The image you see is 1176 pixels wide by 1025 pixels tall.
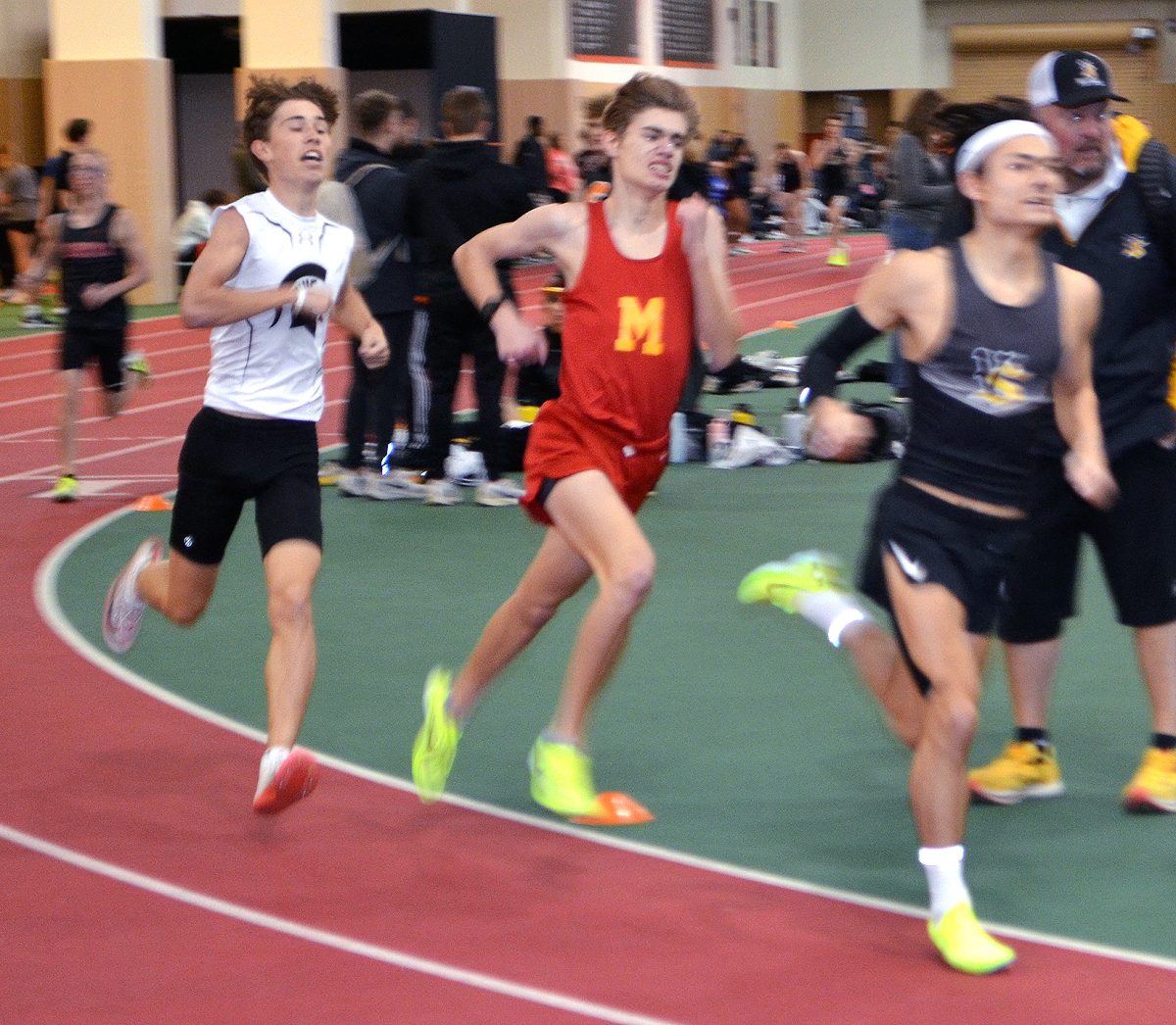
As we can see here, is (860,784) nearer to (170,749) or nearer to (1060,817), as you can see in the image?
(1060,817)

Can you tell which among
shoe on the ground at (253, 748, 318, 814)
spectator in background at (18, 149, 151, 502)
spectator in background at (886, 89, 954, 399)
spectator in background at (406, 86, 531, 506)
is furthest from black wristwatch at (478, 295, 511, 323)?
spectator in background at (886, 89, 954, 399)

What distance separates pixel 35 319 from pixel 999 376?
60.9 feet

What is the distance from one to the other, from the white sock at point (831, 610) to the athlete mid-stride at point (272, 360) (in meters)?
1.37

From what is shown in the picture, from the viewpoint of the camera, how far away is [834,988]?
4.25 m

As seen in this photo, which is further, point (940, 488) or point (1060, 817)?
point (1060, 817)

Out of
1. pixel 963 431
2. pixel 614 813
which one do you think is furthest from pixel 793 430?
pixel 963 431

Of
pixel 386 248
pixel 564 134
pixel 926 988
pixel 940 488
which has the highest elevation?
pixel 564 134

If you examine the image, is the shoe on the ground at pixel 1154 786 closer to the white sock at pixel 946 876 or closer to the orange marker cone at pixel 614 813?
the white sock at pixel 946 876

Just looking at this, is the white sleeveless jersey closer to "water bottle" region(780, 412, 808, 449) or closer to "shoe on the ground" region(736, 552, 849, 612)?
"shoe on the ground" region(736, 552, 849, 612)

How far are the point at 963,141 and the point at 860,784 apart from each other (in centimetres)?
202

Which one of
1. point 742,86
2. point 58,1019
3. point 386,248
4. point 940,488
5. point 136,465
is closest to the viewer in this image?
point 58,1019

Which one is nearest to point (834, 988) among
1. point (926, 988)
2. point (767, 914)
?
point (926, 988)

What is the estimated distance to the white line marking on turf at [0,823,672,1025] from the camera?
4.16m

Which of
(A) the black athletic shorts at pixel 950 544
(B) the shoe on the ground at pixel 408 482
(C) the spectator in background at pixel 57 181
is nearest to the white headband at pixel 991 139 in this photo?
(A) the black athletic shorts at pixel 950 544
